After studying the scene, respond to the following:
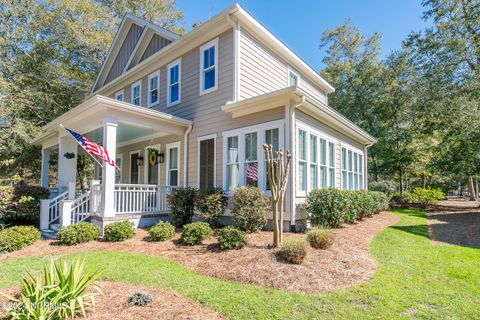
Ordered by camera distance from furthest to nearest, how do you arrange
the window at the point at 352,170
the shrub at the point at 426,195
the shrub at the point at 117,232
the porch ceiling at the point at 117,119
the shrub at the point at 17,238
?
the shrub at the point at 426,195, the window at the point at 352,170, the porch ceiling at the point at 117,119, the shrub at the point at 117,232, the shrub at the point at 17,238

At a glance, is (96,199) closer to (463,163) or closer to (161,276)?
(161,276)

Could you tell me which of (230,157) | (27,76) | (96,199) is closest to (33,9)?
(27,76)

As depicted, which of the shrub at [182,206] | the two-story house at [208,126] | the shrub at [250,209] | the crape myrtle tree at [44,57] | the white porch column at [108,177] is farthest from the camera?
the crape myrtle tree at [44,57]

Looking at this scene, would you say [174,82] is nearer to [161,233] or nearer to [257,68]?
[257,68]

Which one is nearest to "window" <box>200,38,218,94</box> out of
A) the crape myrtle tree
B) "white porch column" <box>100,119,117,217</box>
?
"white porch column" <box>100,119,117,217</box>

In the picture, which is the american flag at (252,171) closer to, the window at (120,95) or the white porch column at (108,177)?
the white porch column at (108,177)

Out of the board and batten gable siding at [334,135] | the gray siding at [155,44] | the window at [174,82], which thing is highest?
the gray siding at [155,44]

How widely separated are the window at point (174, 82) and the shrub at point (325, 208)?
6.51m

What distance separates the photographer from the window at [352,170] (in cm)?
1166

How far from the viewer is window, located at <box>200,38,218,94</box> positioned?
9703 mm

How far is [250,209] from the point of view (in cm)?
710

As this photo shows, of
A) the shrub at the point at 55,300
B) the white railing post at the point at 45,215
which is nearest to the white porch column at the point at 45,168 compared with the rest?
the white railing post at the point at 45,215

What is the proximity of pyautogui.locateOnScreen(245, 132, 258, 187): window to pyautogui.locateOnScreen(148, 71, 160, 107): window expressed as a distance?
18.6 feet

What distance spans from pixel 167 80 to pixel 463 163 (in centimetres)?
1633
